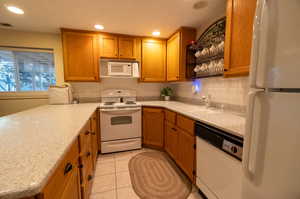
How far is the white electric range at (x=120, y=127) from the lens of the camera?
96.1 inches

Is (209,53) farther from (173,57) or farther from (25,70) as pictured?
(25,70)

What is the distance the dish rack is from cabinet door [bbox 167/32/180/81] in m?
0.21

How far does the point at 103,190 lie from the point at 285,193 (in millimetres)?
1709

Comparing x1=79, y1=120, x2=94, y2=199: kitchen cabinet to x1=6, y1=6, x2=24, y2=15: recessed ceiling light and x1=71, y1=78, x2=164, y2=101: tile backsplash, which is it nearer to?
x1=71, y1=78, x2=164, y2=101: tile backsplash

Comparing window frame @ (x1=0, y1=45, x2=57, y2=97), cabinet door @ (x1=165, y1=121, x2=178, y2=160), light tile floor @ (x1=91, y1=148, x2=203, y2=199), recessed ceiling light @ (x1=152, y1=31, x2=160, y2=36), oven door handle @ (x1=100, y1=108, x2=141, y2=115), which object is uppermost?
recessed ceiling light @ (x1=152, y1=31, x2=160, y2=36)

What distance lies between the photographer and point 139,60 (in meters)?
2.84

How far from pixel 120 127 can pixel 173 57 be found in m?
1.72

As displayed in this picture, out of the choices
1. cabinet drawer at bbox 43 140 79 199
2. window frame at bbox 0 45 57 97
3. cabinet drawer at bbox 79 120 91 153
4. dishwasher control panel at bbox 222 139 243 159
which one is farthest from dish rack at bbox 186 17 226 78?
window frame at bbox 0 45 57 97

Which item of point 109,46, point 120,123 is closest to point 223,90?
point 120,123

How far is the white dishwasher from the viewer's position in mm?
1025

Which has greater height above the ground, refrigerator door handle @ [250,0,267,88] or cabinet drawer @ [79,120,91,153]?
refrigerator door handle @ [250,0,267,88]

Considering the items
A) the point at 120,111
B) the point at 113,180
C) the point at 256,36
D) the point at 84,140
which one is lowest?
the point at 113,180

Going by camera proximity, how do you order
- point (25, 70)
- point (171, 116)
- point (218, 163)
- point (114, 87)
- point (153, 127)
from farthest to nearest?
1. point (114, 87)
2. point (25, 70)
3. point (153, 127)
4. point (171, 116)
5. point (218, 163)

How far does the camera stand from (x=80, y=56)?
2520mm
